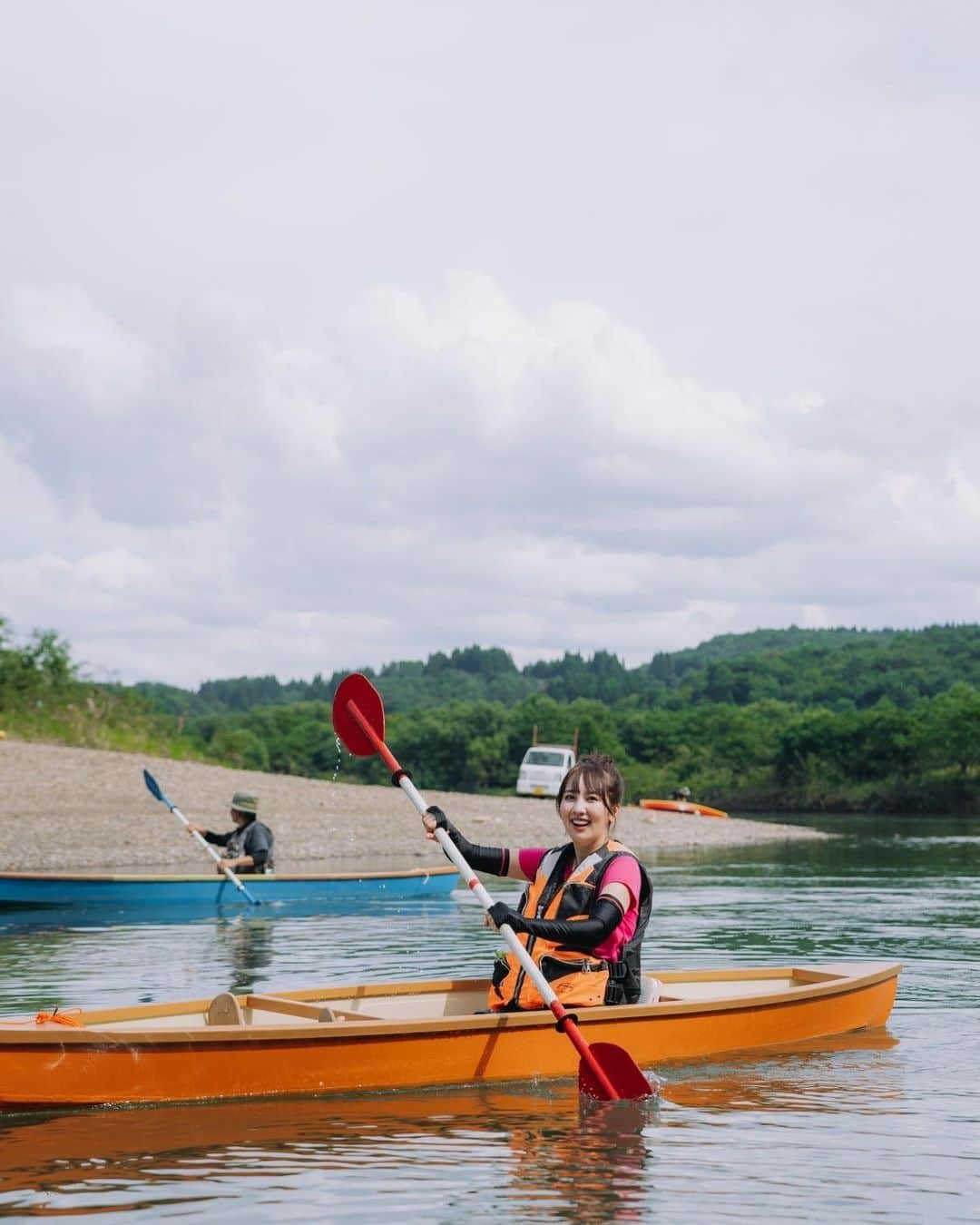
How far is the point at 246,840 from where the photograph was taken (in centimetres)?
1758

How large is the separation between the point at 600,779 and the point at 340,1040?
6.02 feet

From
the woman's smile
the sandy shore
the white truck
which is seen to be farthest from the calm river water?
the white truck

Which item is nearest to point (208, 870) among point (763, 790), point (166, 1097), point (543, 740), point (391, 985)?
point (391, 985)

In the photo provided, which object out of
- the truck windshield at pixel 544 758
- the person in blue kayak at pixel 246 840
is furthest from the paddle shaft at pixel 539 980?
the truck windshield at pixel 544 758

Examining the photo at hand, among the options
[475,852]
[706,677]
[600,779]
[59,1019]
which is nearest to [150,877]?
[475,852]

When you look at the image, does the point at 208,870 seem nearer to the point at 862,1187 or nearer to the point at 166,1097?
the point at 166,1097

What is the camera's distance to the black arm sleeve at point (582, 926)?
7.78 m

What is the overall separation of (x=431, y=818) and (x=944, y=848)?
24952 millimetres

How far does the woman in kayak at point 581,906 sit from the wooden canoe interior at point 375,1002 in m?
0.44

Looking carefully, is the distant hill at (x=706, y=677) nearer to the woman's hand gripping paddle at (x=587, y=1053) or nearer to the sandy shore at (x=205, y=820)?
the sandy shore at (x=205, y=820)

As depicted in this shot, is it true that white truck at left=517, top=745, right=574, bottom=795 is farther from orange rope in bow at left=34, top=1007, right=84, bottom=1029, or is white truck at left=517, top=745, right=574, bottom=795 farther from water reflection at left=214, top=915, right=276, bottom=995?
orange rope in bow at left=34, top=1007, right=84, bottom=1029

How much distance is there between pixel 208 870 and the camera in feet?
75.0

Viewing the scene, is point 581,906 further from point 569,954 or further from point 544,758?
point 544,758

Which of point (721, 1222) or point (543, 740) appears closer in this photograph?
point (721, 1222)
